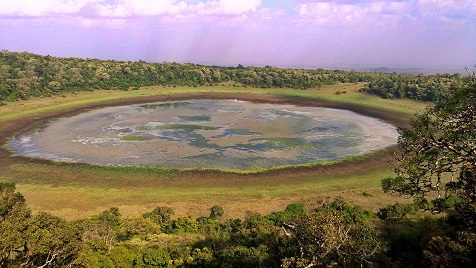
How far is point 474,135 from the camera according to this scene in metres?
17.2

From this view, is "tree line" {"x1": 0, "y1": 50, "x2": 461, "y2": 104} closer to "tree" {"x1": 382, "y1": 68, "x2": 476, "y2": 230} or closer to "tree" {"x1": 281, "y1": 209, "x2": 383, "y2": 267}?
"tree" {"x1": 382, "y1": 68, "x2": 476, "y2": 230}

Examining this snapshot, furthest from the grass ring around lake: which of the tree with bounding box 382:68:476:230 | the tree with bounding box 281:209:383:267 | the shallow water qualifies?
the tree with bounding box 281:209:383:267

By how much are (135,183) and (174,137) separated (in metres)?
20.3

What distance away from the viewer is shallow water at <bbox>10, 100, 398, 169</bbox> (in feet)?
169

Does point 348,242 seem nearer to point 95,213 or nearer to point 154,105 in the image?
point 95,213

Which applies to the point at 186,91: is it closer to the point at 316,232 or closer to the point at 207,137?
the point at 207,137

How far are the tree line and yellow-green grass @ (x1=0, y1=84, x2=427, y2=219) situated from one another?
192 feet

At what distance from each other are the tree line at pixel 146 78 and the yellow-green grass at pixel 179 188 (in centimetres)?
5862

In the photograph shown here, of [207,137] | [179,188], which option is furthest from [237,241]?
[207,137]

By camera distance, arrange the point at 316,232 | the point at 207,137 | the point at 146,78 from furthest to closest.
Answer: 1. the point at 146,78
2. the point at 207,137
3. the point at 316,232

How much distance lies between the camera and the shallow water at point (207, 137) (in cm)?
5144

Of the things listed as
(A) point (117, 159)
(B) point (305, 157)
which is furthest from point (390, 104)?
(A) point (117, 159)

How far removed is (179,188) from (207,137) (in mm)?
21959

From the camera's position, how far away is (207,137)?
202 feet
